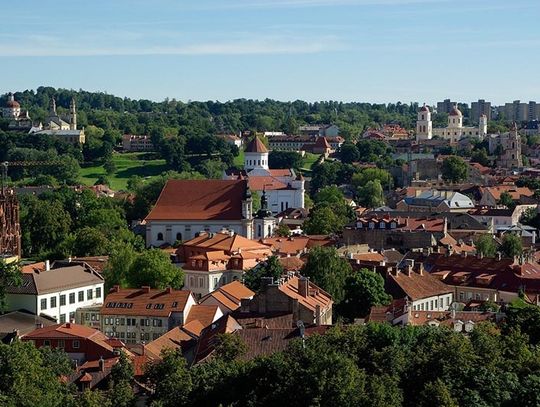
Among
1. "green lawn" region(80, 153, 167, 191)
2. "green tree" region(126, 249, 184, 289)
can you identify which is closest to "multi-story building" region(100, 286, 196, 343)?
"green tree" region(126, 249, 184, 289)

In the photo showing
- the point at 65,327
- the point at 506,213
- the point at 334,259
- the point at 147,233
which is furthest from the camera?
the point at 506,213

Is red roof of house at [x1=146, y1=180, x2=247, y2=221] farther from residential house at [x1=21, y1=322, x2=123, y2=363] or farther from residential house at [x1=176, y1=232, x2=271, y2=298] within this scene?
residential house at [x1=21, y1=322, x2=123, y2=363]

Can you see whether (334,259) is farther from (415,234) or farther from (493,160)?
(493,160)

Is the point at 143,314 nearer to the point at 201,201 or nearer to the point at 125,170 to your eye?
the point at 201,201

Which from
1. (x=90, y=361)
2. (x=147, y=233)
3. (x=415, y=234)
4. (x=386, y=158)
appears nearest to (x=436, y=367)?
(x=90, y=361)

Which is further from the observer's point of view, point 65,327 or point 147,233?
point 147,233

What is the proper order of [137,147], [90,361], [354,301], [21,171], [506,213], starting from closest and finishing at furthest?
[90,361]
[354,301]
[506,213]
[21,171]
[137,147]
